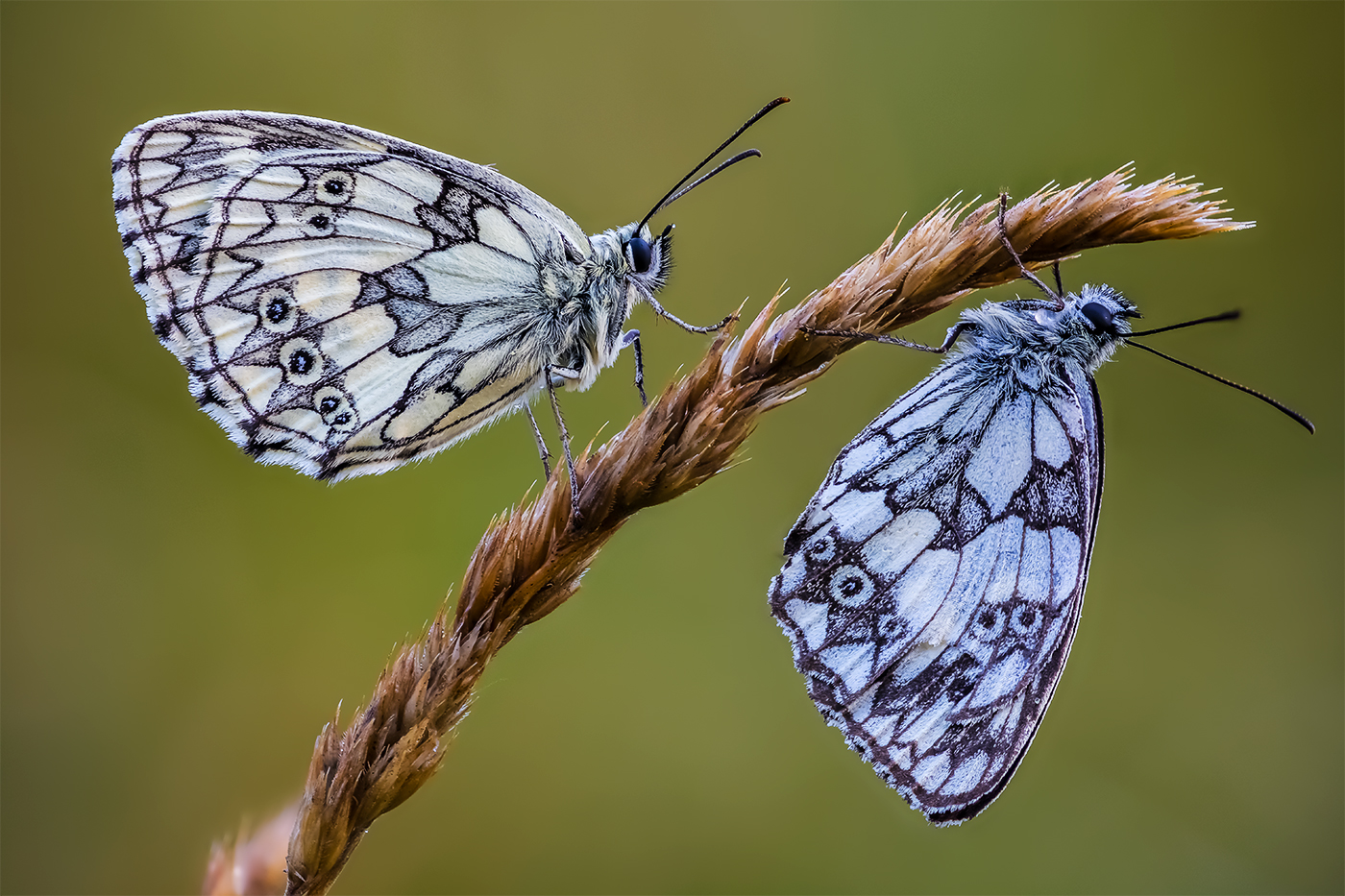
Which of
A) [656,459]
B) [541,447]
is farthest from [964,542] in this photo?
[541,447]

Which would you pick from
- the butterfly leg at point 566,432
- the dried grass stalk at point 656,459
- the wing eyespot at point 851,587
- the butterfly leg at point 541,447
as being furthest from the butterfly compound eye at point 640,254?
the wing eyespot at point 851,587

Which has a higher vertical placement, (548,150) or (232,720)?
(548,150)

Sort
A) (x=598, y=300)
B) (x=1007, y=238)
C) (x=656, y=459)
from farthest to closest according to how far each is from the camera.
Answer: (x=598, y=300)
(x=1007, y=238)
(x=656, y=459)

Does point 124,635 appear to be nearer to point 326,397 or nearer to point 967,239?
point 326,397

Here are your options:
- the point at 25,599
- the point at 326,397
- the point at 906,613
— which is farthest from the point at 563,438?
the point at 25,599

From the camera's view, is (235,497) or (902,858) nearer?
(902,858)

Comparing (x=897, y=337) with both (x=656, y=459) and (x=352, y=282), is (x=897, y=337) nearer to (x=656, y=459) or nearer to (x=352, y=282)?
(x=656, y=459)

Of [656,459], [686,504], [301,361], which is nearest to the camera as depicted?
[656,459]
